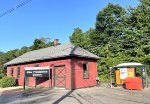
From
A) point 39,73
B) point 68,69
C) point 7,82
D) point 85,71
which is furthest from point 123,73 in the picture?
point 7,82

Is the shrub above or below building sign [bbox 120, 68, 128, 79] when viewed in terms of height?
below

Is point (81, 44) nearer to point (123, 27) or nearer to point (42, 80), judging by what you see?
point (123, 27)

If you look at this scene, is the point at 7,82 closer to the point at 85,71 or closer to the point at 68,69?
the point at 68,69

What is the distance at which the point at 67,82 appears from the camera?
21.8 m

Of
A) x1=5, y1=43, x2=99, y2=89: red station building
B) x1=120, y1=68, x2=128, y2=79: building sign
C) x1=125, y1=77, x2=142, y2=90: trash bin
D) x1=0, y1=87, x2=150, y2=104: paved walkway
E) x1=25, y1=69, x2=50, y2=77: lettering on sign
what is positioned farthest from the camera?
x1=120, y1=68, x2=128, y2=79: building sign

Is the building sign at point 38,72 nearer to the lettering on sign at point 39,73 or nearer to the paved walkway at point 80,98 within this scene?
the lettering on sign at point 39,73

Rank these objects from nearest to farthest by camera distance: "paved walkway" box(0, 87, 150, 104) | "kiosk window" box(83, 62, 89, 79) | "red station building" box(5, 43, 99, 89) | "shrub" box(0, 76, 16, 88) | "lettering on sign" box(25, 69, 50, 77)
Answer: "paved walkway" box(0, 87, 150, 104)
"red station building" box(5, 43, 99, 89)
"lettering on sign" box(25, 69, 50, 77)
"kiosk window" box(83, 62, 89, 79)
"shrub" box(0, 76, 16, 88)

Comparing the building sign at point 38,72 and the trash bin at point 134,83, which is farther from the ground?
the building sign at point 38,72

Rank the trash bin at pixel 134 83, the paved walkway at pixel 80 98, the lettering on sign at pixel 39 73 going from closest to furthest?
the paved walkway at pixel 80 98 < the trash bin at pixel 134 83 < the lettering on sign at pixel 39 73

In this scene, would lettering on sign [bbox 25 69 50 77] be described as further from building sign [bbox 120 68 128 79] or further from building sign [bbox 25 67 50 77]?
building sign [bbox 120 68 128 79]

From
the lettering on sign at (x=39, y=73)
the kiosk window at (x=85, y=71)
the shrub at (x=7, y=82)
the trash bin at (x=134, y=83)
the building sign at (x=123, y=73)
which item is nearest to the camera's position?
the trash bin at (x=134, y=83)

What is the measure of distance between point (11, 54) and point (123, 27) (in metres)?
28.7

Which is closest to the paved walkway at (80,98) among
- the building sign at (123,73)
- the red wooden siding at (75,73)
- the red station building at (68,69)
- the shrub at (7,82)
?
the red wooden siding at (75,73)

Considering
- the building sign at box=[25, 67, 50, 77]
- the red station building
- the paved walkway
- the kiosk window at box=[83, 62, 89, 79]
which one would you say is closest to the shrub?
the red station building
